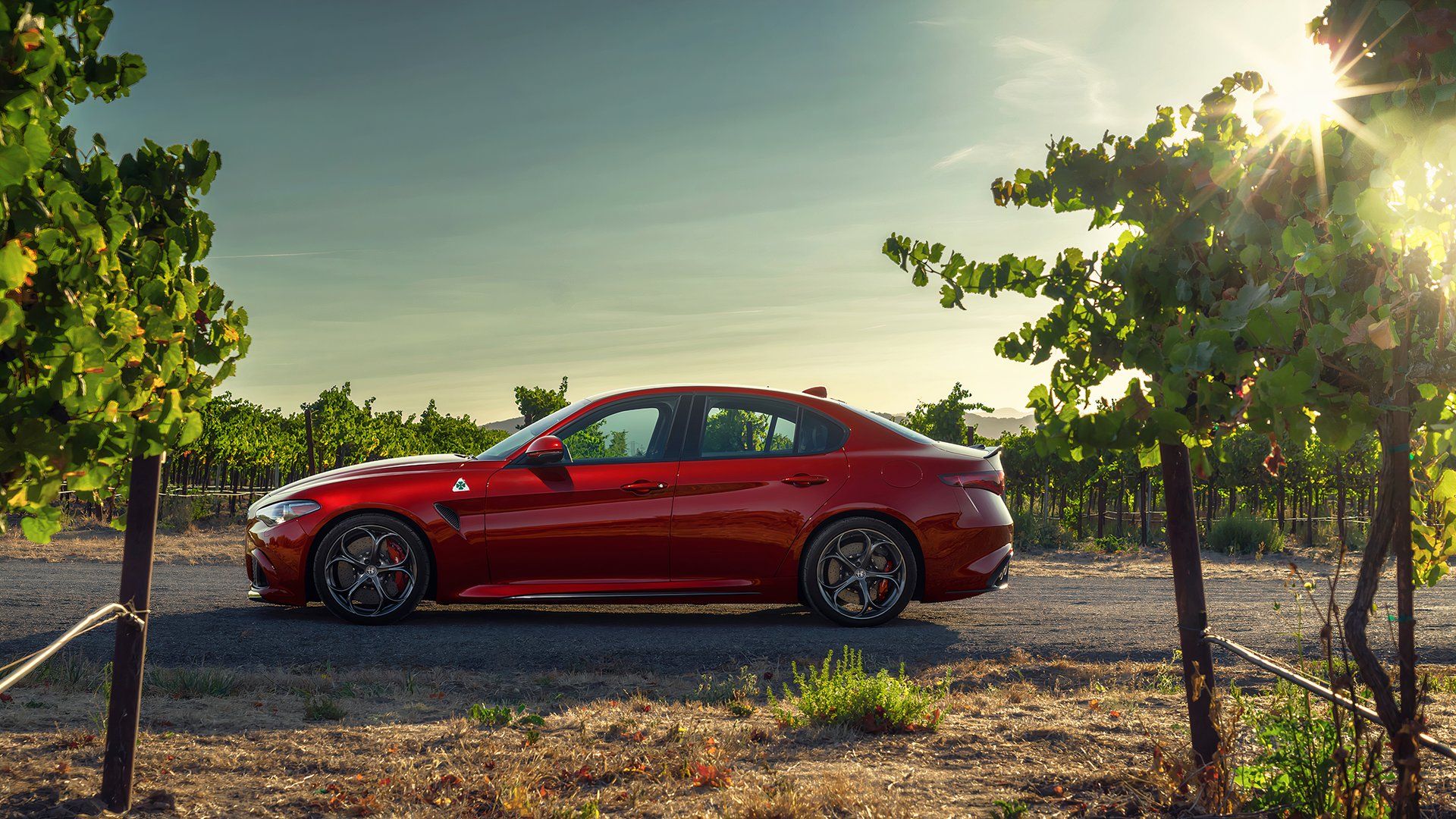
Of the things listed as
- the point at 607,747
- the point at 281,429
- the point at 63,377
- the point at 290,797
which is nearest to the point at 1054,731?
the point at 607,747

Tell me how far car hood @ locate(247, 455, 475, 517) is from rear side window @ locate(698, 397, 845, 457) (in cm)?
168

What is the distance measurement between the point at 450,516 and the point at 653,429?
1.49m

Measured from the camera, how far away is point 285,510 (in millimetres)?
6715

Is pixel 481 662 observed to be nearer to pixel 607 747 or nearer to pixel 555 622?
pixel 555 622

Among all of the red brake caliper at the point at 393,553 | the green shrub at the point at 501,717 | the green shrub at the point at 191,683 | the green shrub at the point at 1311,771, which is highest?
the red brake caliper at the point at 393,553

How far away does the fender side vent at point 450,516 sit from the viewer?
663 cm

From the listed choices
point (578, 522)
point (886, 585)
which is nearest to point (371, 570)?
point (578, 522)

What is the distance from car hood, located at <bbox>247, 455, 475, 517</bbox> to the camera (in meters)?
6.78

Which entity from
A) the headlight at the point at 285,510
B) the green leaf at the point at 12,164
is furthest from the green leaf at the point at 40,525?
the headlight at the point at 285,510

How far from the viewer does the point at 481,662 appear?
5516 mm

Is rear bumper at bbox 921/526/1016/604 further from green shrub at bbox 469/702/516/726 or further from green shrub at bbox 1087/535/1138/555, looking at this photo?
green shrub at bbox 1087/535/1138/555

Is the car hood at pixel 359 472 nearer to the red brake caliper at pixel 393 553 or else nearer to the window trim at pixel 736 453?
the red brake caliper at pixel 393 553

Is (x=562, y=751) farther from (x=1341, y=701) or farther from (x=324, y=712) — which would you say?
(x=1341, y=701)

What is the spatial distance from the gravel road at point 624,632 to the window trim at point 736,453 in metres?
1.17
